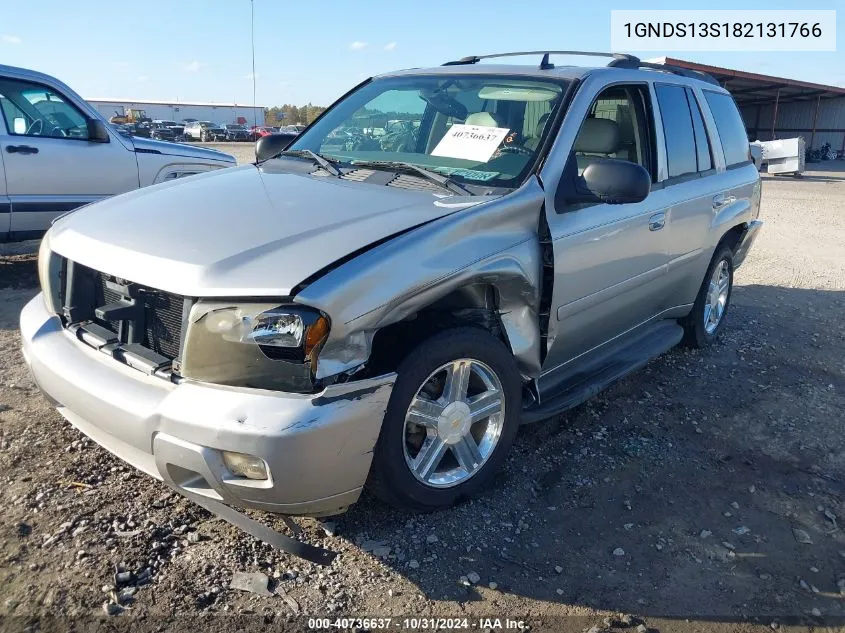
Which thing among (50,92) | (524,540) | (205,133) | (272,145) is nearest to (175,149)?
(50,92)

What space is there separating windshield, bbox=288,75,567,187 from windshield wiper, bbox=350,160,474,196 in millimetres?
53

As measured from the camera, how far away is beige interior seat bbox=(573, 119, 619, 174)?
12.1ft

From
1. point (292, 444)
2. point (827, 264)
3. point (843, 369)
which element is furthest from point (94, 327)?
point (827, 264)

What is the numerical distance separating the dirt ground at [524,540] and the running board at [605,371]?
0.33m

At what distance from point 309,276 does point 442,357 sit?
66cm

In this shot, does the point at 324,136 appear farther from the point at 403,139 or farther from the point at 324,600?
the point at 324,600

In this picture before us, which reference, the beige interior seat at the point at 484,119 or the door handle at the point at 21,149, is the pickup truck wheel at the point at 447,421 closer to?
the beige interior seat at the point at 484,119

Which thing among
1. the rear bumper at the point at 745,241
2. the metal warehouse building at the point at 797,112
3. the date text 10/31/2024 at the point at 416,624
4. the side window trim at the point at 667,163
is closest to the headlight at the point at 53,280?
the date text 10/31/2024 at the point at 416,624

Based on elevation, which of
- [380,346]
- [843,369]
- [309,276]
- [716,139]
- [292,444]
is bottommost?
[843,369]

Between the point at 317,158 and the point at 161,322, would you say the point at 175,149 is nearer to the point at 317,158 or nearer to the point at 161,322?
the point at 317,158

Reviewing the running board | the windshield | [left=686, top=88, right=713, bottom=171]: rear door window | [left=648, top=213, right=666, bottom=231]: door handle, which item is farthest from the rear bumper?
the windshield

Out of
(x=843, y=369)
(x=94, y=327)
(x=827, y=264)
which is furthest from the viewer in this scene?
(x=827, y=264)

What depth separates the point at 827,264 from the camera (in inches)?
345

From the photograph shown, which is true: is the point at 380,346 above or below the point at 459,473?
above
